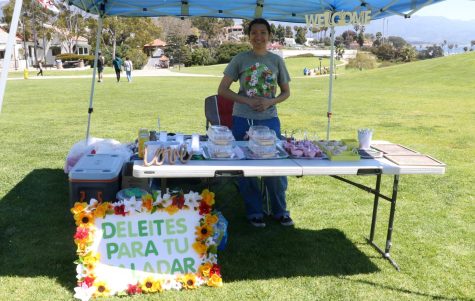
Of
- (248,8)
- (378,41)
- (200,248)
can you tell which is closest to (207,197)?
(200,248)

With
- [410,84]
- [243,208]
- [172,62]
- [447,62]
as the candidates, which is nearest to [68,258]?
[243,208]

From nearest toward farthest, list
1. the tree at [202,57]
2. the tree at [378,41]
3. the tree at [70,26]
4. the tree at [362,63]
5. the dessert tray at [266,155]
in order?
1. the dessert tray at [266,155]
2. the tree at [362,63]
3. the tree at [70,26]
4. the tree at [202,57]
5. the tree at [378,41]

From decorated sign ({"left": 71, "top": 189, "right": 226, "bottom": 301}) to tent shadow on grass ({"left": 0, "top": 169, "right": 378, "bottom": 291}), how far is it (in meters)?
0.26

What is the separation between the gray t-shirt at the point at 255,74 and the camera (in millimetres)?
3656

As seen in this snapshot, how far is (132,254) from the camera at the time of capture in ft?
9.68

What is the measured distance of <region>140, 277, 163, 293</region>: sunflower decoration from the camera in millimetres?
2908

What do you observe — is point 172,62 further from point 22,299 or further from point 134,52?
point 22,299

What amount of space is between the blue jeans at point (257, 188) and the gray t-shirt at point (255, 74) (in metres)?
0.08

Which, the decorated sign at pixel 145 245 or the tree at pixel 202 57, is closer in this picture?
the decorated sign at pixel 145 245

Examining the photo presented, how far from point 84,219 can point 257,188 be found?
1617 millimetres

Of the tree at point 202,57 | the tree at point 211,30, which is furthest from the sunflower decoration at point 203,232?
the tree at point 211,30

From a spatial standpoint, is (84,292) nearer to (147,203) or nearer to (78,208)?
(78,208)

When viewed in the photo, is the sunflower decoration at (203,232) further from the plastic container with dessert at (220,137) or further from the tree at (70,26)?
the tree at (70,26)

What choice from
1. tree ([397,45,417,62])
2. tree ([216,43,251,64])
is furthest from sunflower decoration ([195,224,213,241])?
tree ([397,45,417,62])
